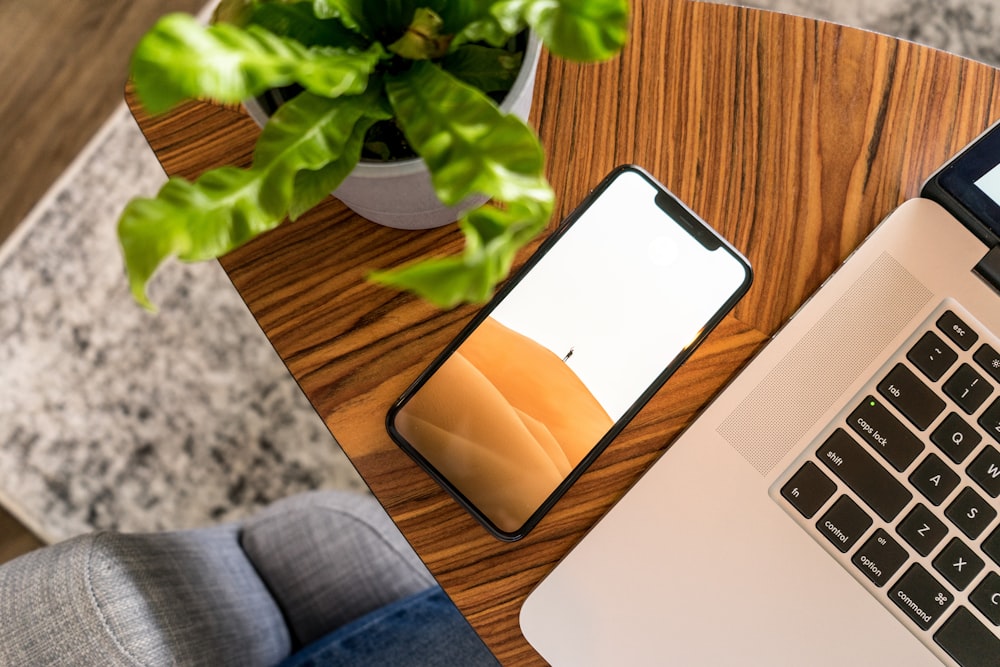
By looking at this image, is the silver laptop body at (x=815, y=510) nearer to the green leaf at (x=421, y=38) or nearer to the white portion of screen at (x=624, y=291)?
the white portion of screen at (x=624, y=291)

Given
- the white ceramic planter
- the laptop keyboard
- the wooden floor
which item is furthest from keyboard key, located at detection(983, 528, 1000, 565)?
the wooden floor

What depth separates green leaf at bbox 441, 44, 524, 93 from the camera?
11.2 inches

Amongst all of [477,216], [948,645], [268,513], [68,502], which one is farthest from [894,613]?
[68,502]

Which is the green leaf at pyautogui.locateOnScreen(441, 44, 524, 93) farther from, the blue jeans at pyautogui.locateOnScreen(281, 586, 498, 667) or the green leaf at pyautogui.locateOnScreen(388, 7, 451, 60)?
the blue jeans at pyautogui.locateOnScreen(281, 586, 498, 667)

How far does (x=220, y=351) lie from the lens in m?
0.86

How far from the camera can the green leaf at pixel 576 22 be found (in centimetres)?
22

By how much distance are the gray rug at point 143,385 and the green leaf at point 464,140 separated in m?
0.64

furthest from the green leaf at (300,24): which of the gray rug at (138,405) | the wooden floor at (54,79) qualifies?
the wooden floor at (54,79)

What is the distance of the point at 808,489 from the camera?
0.39 meters

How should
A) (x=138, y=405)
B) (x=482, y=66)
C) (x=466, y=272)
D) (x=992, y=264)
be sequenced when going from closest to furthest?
(x=466, y=272) → (x=482, y=66) → (x=992, y=264) → (x=138, y=405)

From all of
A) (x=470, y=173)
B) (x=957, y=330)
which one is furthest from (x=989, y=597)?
(x=470, y=173)

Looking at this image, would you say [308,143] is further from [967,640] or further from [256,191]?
[967,640]

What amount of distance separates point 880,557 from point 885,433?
0.20 ft

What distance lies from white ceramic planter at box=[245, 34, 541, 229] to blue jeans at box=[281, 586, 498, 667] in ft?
1.02
